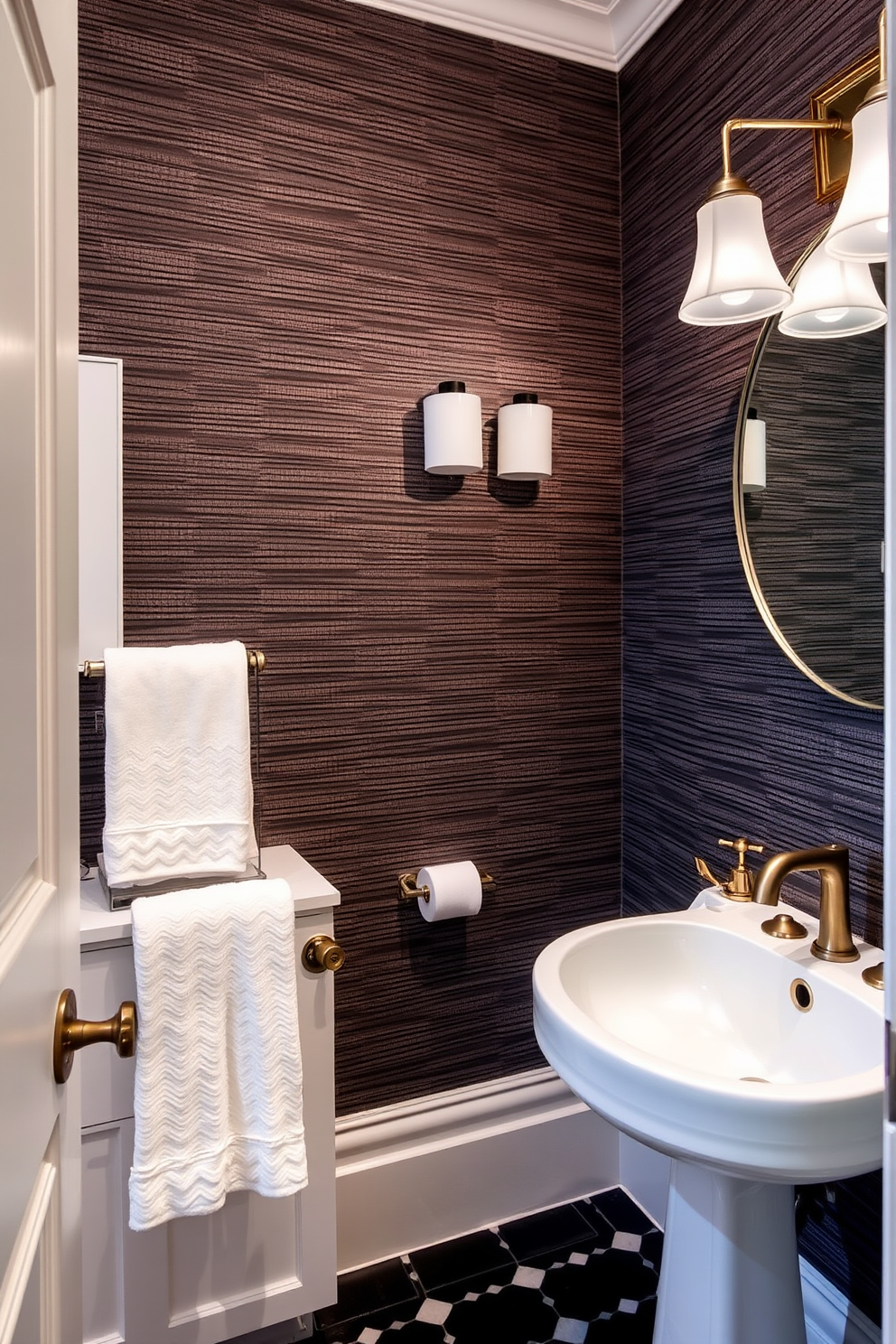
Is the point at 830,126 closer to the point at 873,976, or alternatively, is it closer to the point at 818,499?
the point at 818,499

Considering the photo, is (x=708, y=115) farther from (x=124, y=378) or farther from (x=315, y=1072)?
(x=315, y=1072)

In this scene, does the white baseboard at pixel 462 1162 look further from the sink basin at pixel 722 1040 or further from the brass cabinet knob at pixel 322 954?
the sink basin at pixel 722 1040

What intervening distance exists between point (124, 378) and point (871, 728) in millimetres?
1355

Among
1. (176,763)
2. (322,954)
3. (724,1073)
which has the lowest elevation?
(724,1073)

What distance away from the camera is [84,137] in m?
1.42

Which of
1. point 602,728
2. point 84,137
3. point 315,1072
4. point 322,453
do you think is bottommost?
point 315,1072

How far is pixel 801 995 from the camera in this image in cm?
118

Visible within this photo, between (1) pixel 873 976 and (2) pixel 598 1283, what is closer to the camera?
(1) pixel 873 976

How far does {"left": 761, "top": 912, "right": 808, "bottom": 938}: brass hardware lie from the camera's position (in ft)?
4.16

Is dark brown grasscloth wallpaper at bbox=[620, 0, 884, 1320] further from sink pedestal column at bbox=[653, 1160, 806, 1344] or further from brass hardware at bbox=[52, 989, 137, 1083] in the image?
brass hardware at bbox=[52, 989, 137, 1083]

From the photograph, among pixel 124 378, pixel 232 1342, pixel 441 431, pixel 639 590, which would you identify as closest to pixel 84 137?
pixel 124 378

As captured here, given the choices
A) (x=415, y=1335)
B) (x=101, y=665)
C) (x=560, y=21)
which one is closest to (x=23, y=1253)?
(x=101, y=665)

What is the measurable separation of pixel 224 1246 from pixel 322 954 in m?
0.49

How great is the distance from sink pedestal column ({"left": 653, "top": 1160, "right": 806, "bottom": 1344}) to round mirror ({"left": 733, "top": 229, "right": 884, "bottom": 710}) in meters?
0.70
